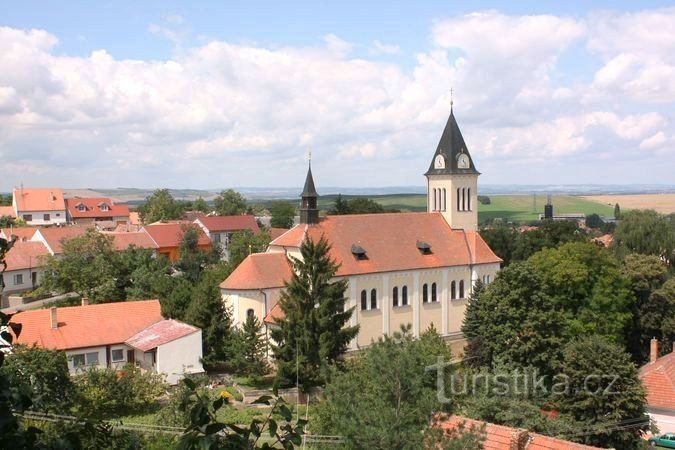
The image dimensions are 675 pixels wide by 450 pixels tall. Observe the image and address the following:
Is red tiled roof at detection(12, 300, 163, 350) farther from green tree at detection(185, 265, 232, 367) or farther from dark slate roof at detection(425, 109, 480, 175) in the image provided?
dark slate roof at detection(425, 109, 480, 175)

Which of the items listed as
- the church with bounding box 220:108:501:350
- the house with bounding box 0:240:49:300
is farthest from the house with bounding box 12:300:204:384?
the house with bounding box 0:240:49:300

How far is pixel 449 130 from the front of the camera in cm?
4981

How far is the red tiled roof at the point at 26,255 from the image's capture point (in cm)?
5462

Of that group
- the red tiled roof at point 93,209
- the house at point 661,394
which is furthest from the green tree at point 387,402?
the red tiled roof at point 93,209

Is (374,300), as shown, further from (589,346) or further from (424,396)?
(424,396)

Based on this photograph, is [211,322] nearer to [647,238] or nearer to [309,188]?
[309,188]

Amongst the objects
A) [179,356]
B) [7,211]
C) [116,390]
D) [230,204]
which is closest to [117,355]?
[179,356]

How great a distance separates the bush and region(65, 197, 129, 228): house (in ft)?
235

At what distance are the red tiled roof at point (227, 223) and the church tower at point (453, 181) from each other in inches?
1564

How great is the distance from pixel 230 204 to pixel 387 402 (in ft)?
317

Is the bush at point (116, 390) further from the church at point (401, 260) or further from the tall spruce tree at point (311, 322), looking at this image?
the church at point (401, 260)

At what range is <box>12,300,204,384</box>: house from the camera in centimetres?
3400

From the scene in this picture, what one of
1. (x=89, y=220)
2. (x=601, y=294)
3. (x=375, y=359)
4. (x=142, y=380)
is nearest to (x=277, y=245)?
(x=142, y=380)

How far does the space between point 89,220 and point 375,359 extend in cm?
9324
